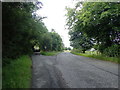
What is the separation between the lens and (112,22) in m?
8.29

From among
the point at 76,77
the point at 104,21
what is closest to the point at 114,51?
the point at 104,21

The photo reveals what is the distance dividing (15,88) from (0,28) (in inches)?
71.5

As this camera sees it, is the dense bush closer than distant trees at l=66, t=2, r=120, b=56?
No

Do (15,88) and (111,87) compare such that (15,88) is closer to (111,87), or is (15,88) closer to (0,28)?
(0,28)

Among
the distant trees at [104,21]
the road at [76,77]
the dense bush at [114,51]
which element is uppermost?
the distant trees at [104,21]

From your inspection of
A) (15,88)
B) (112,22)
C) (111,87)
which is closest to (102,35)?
(112,22)

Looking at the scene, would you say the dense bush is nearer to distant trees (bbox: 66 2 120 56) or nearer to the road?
distant trees (bbox: 66 2 120 56)

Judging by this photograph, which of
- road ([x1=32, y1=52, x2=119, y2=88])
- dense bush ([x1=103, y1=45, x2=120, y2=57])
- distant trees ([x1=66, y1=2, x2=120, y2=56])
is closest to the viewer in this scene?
road ([x1=32, y1=52, x2=119, y2=88])

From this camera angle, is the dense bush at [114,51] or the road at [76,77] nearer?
the road at [76,77]

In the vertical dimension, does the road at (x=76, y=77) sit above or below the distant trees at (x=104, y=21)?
below

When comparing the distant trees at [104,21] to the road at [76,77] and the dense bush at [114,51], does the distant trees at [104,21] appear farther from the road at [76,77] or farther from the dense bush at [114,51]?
the road at [76,77]

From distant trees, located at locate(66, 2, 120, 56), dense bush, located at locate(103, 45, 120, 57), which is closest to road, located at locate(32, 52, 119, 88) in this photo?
dense bush, located at locate(103, 45, 120, 57)

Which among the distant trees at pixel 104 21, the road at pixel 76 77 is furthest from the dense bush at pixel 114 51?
the road at pixel 76 77

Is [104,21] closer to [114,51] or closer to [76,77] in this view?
[114,51]
